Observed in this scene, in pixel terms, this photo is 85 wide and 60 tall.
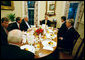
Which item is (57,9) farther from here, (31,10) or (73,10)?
(31,10)

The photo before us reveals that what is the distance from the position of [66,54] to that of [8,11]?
3.63 metres

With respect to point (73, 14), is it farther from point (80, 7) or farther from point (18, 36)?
point (18, 36)

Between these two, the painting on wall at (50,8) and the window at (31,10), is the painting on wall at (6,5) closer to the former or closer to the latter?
the window at (31,10)

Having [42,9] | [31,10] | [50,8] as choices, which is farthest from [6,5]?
[50,8]

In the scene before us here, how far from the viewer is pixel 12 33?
1049 millimetres

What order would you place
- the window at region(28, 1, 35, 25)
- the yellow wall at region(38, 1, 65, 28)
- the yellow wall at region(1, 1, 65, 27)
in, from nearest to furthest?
1. the yellow wall at region(1, 1, 65, 27)
2. the yellow wall at region(38, 1, 65, 28)
3. the window at region(28, 1, 35, 25)

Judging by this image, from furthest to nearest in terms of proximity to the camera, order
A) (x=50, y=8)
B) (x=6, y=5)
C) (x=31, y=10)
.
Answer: (x=31, y=10), (x=50, y=8), (x=6, y=5)

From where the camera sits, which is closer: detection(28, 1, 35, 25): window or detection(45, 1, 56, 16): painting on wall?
detection(45, 1, 56, 16): painting on wall

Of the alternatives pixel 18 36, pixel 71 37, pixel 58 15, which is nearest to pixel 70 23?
pixel 71 37

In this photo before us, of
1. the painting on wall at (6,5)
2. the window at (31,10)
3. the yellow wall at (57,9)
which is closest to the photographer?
the painting on wall at (6,5)

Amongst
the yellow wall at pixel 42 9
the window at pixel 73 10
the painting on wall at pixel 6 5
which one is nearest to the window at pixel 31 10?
the yellow wall at pixel 42 9

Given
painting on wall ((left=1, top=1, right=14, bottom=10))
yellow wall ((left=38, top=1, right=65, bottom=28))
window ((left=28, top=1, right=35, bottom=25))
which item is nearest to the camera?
painting on wall ((left=1, top=1, right=14, bottom=10))

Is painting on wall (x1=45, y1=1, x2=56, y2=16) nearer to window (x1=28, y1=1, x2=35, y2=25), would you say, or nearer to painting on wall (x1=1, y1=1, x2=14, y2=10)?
window (x1=28, y1=1, x2=35, y2=25)

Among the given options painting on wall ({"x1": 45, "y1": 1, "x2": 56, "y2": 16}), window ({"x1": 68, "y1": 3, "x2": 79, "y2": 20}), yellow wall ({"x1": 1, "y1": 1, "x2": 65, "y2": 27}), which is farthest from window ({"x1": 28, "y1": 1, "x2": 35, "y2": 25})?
window ({"x1": 68, "y1": 3, "x2": 79, "y2": 20})
